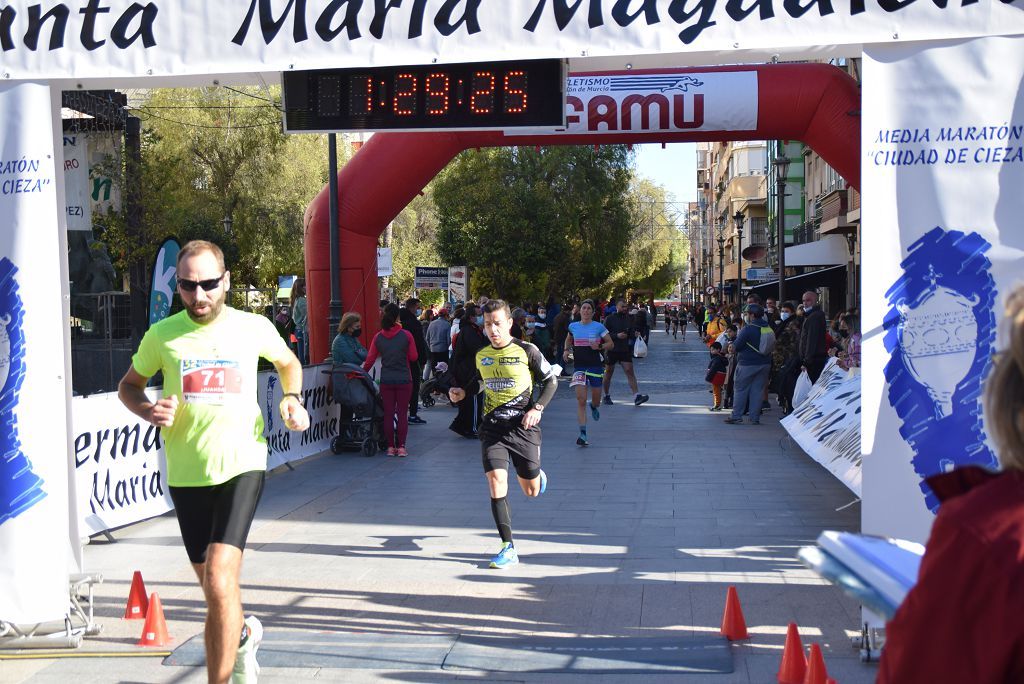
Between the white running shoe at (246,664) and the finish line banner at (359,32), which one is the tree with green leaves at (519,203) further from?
the white running shoe at (246,664)

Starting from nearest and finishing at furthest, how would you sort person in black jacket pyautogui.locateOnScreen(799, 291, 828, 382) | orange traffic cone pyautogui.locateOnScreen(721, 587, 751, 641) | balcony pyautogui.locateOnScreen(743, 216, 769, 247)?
orange traffic cone pyautogui.locateOnScreen(721, 587, 751, 641) < person in black jacket pyautogui.locateOnScreen(799, 291, 828, 382) < balcony pyautogui.locateOnScreen(743, 216, 769, 247)

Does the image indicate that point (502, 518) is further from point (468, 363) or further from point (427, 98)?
point (468, 363)

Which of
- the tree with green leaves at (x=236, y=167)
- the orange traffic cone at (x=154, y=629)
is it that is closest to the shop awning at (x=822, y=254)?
the tree with green leaves at (x=236, y=167)

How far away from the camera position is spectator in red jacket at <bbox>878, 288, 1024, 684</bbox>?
1.73m

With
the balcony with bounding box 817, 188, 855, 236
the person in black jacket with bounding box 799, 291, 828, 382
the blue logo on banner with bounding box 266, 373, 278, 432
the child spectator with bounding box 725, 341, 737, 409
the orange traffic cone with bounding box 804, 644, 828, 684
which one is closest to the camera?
the orange traffic cone with bounding box 804, 644, 828, 684

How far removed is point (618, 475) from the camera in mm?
11422

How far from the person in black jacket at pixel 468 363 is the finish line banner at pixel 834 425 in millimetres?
3800

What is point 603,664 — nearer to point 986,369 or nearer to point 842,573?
point 986,369

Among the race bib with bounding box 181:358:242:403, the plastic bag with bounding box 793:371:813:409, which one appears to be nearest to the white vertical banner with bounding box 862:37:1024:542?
the race bib with bounding box 181:358:242:403

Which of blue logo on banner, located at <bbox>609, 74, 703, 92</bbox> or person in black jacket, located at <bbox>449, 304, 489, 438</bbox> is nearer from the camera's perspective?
blue logo on banner, located at <bbox>609, 74, 703, 92</bbox>

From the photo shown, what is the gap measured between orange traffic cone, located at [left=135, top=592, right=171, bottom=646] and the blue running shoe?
2321 millimetres

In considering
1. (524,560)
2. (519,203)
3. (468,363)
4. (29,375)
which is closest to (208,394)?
(29,375)

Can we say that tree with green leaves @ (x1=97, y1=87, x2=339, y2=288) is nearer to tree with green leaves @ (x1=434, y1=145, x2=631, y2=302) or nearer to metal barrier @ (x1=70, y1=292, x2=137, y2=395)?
tree with green leaves @ (x1=434, y1=145, x2=631, y2=302)

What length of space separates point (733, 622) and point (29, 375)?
3858 millimetres
